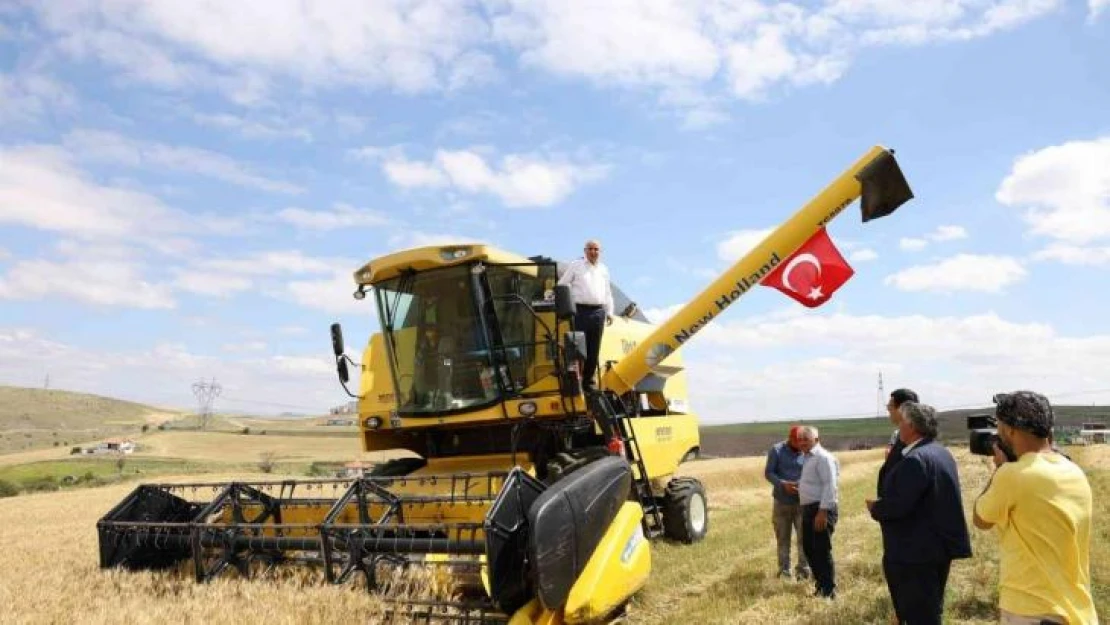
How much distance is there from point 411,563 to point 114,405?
120424 mm

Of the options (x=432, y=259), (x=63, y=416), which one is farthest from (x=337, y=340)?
(x=63, y=416)

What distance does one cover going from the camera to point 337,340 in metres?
8.02

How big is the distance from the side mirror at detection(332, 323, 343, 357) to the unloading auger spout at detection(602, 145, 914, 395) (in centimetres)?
265

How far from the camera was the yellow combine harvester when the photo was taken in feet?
15.4

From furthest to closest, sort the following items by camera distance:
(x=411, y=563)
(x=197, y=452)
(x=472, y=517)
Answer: (x=197, y=452), (x=472, y=517), (x=411, y=563)

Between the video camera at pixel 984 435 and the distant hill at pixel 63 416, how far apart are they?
84.0m

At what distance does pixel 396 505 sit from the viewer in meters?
5.82

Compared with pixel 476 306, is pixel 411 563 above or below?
below

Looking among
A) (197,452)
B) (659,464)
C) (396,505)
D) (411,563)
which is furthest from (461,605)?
(197,452)

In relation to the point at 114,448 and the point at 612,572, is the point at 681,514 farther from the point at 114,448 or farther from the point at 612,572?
the point at 114,448

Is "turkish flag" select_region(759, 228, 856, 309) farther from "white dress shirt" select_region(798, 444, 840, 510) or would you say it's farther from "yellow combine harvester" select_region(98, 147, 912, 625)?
"white dress shirt" select_region(798, 444, 840, 510)

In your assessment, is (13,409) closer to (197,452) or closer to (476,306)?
(197,452)

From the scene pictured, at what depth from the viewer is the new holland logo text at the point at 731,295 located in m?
7.51

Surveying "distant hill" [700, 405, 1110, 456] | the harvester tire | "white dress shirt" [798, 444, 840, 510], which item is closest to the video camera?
"white dress shirt" [798, 444, 840, 510]
